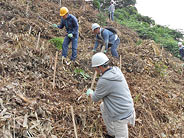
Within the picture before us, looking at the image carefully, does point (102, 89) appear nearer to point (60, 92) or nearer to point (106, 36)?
point (60, 92)

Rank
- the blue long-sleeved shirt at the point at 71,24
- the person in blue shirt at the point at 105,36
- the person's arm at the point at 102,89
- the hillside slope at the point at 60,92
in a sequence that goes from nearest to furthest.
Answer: the person's arm at the point at 102,89, the hillside slope at the point at 60,92, the blue long-sleeved shirt at the point at 71,24, the person in blue shirt at the point at 105,36

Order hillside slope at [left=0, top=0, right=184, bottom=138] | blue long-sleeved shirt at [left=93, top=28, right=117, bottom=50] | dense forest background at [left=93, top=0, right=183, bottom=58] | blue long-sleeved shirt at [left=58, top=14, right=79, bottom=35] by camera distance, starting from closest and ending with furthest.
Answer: hillside slope at [left=0, top=0, right=184, bottom=138]
blue long-sleeved shirt at [left=58, top=14, right=79, bottom=35]
blue long-sleeved shirt at [left=93, top=28, right=117, bottom=50]
dense forest background at [left=93, top=0, right=183, bottom=58]

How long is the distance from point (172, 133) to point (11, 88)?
12.4ft

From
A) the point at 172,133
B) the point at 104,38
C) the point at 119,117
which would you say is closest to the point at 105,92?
the point at 119,117

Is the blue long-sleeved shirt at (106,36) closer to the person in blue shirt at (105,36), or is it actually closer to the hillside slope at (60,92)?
the person in blue shirt at (105,36)

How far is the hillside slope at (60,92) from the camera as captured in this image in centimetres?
311

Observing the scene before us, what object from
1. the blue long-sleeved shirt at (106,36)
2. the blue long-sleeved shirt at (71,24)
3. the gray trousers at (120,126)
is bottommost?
the gray trousers at (120,126)

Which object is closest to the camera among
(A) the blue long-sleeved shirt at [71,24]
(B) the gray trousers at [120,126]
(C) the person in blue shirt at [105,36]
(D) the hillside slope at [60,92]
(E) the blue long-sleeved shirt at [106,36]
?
(B) the gray trousers at [120,126]

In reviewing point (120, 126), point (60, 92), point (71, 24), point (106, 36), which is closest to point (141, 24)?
point (106, 36)

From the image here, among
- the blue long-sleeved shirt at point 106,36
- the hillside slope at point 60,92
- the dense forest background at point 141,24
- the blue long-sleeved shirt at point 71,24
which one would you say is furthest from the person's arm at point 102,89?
the dense forest background at point 141,24

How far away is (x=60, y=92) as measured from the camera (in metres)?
4.34

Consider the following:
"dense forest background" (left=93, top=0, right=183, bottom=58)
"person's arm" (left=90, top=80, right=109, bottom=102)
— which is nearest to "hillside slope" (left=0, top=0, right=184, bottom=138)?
"person's arm" (left=90, top=80, right=109, bottom=102)

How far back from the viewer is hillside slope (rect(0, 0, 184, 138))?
311 centimetres

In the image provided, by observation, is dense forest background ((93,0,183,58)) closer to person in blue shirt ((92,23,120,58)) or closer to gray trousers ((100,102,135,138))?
person in blue shirt ((92,23,120,58))
